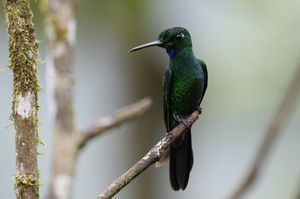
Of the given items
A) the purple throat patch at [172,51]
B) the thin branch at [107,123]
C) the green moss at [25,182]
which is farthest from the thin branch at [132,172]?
the purple throat patch at [172,51]

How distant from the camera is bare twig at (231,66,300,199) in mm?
1727

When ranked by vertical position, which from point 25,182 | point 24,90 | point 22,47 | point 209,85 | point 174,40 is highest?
point 22,47

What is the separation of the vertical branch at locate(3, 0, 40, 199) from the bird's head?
3.65 feet

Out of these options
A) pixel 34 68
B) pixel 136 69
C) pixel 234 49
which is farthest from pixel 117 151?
pixel 34 68

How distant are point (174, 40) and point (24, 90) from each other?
1325 mm

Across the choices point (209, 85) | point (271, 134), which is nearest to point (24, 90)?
point (271, 134)

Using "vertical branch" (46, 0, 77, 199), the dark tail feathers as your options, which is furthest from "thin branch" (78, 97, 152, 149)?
the dark tail feathers

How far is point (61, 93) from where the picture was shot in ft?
5.34

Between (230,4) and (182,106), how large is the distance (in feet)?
16.4

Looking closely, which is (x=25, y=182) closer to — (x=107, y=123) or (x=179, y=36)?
(x=107, y=123)

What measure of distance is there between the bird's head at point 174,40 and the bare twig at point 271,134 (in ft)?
6.23

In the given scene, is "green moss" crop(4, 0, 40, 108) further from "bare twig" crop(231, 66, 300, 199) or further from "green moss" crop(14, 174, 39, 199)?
"bare twig" crop(231, 66, 300, 199)

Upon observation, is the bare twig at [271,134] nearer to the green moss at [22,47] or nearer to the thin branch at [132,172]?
the thin branch at [132,172]

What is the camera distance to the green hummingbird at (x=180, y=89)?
3.73 metres
